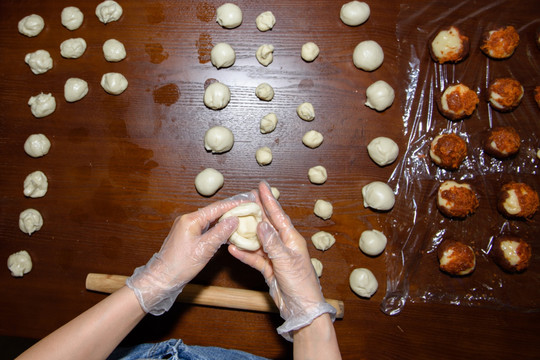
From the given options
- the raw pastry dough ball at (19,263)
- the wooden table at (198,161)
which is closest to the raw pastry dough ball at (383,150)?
the wooden table at (198,161)

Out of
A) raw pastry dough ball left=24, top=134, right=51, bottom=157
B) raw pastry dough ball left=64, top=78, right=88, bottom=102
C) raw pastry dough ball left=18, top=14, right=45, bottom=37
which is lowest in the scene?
raw pastry dough ball left=24, top=134, right=51, bottom=157

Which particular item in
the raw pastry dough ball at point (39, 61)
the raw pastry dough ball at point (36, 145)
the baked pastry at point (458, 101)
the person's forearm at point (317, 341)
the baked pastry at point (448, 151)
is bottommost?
the person's forearm at point (317, 341)

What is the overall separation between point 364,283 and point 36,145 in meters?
1.88

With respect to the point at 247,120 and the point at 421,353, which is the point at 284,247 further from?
the point at 421,353

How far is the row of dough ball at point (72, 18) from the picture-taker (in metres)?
1.96

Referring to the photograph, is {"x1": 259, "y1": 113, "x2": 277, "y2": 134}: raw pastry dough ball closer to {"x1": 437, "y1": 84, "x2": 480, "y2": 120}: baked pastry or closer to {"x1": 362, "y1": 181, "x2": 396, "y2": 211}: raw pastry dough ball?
{"x1": 362, "y1": 181, "x2": 396, "y2": 211}: raw pastry dough ball

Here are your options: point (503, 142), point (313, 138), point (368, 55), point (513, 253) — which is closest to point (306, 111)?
point (313, 138)

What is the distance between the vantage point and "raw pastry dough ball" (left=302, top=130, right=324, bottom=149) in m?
1.85

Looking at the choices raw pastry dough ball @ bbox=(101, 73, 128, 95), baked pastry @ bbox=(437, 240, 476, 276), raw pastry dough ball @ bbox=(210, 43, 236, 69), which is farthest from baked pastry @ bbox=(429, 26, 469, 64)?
raw pastry dough ball @ bbox=(101, 73, 128, 95)

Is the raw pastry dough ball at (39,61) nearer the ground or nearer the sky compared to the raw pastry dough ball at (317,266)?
nearer the sky

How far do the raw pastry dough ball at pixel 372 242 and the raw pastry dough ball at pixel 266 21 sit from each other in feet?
3.95

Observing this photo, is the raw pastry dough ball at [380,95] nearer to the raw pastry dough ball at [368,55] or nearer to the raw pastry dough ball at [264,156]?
the raw pastry dough ball at [368,55]

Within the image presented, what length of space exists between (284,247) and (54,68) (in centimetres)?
169

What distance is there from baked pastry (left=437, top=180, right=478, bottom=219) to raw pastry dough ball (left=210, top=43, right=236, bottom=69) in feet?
4.26
